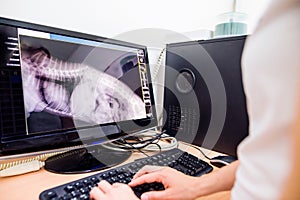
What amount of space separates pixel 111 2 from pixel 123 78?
0.40 m

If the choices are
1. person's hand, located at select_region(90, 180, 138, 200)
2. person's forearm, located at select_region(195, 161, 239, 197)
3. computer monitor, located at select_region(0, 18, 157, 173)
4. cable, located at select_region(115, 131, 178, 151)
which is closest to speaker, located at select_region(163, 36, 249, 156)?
cable, located at select_region(115, 131, 178, 151)

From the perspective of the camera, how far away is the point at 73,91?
0.67m

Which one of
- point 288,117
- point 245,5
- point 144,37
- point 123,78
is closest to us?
point 288,117

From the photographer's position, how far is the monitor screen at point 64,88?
1.79 feet

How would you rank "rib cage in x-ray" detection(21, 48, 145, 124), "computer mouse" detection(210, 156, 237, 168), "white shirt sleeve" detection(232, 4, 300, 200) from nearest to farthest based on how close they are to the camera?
1. "white shirt sleeve" detection(232, 4, 300, 200)
2. "rib cage in x-ray" detection(21, 48, 145, 124)
3. "computer mouse" detection(210, 156, 237, 168)

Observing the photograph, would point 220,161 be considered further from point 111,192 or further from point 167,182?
point 111,192

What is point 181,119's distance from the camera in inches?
38.4

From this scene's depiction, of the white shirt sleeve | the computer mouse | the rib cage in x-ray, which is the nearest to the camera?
the white shirt sleeve

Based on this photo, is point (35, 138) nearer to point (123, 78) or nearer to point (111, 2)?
point (123, 78)

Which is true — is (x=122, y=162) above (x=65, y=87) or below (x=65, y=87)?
below

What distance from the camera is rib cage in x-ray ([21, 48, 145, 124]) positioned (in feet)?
1.91

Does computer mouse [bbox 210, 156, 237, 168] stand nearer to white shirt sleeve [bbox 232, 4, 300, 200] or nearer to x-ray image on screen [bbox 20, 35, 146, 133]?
x-ray image on screen [bbox 20, 35, 146, 133]

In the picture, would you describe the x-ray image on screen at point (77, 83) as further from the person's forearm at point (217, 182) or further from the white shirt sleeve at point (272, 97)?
the white shirt sleeve at point (272, 97)

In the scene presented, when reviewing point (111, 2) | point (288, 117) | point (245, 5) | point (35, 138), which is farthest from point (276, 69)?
point (245, 5)
